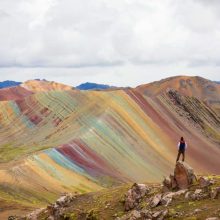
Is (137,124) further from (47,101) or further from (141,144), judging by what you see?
(47,101)

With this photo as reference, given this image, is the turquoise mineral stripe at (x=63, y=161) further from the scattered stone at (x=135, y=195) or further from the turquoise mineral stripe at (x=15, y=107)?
the scattered stone at (x=135, y=195)

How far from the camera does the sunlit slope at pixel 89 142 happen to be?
8369 centimetres

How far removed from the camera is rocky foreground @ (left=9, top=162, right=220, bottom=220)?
33.1 meters

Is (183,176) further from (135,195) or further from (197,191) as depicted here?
(135,195)

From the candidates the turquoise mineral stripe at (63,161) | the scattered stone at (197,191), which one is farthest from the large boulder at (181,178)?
the turquoise mineral stripe at (63,161)

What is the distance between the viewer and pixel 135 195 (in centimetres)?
3912

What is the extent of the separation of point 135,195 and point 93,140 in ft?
209

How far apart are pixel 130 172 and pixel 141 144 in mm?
14325

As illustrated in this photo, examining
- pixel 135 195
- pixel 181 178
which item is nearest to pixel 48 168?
pixel 135 195

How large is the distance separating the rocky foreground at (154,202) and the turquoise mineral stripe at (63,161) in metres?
45.1

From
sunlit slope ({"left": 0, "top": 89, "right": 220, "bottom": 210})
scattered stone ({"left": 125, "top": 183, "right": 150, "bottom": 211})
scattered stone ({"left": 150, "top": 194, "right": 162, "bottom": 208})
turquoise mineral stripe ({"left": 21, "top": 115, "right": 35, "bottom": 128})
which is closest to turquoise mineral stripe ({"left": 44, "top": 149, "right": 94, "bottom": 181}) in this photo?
sunlit slope ({"left": 0, "top": 89, "right": 220, "bottom": 210})

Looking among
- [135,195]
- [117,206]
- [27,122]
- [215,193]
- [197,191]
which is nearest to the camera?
[215,193]

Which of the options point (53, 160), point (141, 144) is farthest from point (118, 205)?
point (141, 144)

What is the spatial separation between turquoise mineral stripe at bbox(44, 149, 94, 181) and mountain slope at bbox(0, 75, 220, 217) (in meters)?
0.17
